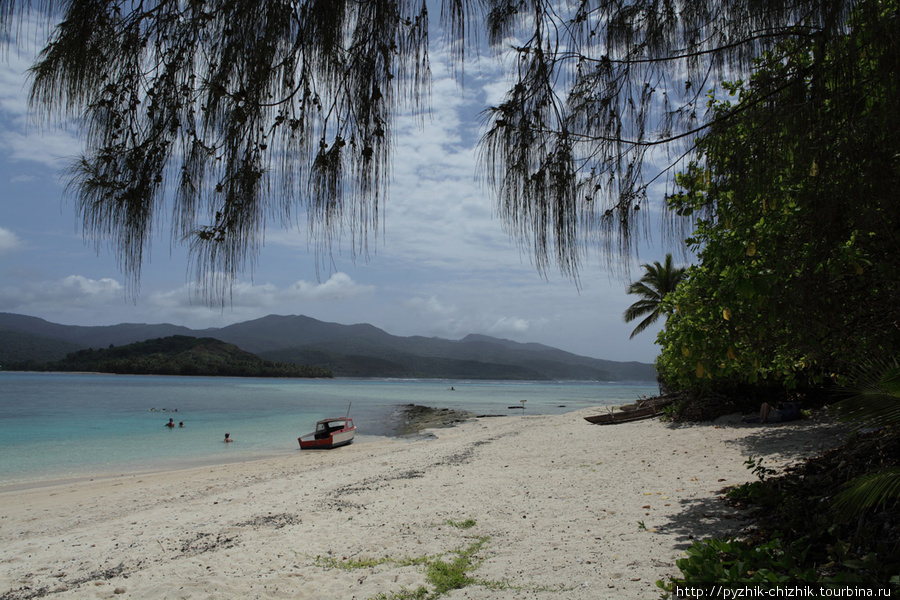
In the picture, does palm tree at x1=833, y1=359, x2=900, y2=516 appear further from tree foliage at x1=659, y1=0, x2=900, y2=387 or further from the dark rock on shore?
the dark rock on shore

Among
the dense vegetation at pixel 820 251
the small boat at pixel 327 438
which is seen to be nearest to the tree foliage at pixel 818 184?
the dense vegetation at pixel 820 251

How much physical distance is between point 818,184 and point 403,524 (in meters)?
5.95

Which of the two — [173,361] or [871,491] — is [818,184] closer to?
[871,491]

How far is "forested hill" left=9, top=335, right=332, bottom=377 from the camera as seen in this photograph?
109 metres

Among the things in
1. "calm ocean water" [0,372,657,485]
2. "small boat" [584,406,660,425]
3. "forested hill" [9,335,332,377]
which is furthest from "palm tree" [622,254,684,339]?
"forested hill" [9,335,332,377]

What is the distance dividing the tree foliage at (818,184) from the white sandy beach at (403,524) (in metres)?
2.25

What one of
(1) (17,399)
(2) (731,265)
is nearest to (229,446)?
(2) (731,265)

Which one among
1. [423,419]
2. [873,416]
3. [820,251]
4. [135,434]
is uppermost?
[820,251]

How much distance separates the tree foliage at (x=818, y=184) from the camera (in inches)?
87.7

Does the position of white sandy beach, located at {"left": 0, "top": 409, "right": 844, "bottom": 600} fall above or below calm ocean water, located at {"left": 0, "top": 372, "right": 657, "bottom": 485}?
above

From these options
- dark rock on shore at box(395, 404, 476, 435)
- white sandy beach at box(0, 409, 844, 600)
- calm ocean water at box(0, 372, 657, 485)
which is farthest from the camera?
dark rock on shore at box(395, 404, 476, 435)

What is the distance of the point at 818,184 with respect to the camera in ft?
8.90

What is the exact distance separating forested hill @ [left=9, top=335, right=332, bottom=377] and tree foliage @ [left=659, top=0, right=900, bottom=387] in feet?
405

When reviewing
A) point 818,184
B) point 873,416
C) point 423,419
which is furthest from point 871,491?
point 423,419
